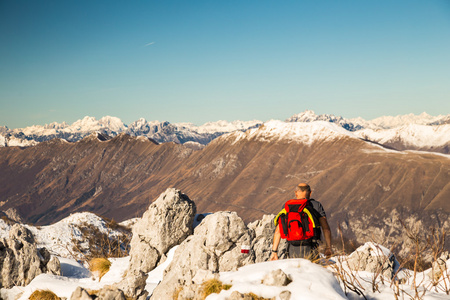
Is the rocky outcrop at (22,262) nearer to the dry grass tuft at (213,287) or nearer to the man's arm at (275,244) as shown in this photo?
the dry grass tuft at (213,287)

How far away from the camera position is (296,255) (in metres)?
11.4

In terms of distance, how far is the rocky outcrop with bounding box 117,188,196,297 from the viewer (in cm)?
2609

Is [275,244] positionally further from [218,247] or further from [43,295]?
[43,295]

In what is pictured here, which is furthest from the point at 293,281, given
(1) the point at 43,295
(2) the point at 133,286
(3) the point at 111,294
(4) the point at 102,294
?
(1) the point at 43,295

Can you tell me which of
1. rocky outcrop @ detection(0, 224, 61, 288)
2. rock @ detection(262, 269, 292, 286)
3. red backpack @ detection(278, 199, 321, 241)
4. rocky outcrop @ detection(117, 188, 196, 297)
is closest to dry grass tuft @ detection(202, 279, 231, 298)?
rock @ detection(262, 269, 292, 286)

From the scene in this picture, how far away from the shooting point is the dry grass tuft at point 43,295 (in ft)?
54.2

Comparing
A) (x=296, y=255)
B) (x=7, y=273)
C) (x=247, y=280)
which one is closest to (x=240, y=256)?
(x=296, y=255)

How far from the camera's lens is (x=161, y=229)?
87.6 feet

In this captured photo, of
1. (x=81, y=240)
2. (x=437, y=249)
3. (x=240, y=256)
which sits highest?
(x=437, y=249)

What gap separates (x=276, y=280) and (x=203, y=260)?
8.50m

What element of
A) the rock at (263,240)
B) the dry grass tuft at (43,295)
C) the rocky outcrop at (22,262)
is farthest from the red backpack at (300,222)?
the rocky outcrop at (22,262)

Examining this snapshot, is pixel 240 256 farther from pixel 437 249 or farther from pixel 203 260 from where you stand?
pixel 437 249

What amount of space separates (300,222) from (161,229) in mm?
17531

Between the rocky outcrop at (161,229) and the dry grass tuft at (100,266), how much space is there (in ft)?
6.40
